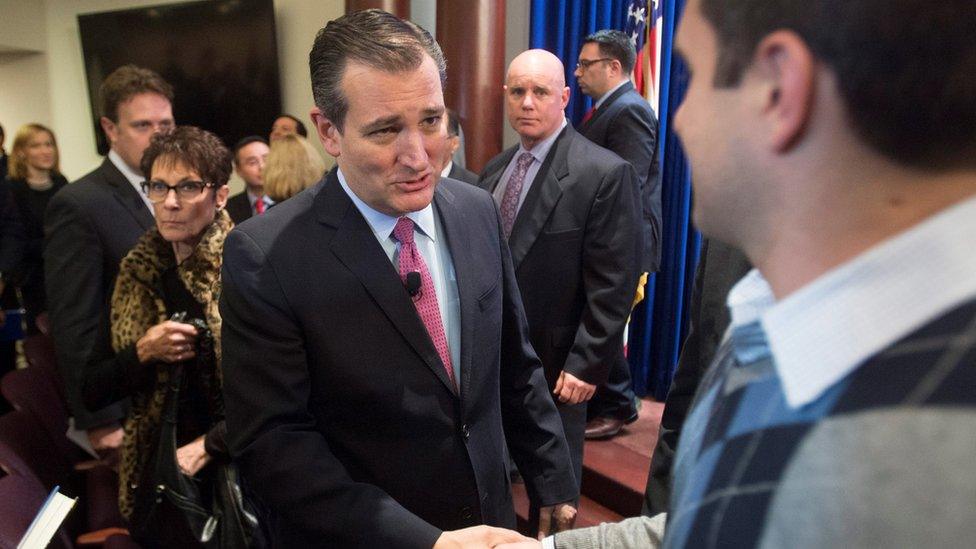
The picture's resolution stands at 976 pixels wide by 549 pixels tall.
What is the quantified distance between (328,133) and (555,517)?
89 cm

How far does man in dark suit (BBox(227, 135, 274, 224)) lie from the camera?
3975 mm

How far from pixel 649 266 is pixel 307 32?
153 inches

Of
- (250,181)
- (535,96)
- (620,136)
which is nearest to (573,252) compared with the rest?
(535,96)

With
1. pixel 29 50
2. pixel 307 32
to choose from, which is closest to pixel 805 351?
pixel 307 32

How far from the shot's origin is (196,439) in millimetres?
1838

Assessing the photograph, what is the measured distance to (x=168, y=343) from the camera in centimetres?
177

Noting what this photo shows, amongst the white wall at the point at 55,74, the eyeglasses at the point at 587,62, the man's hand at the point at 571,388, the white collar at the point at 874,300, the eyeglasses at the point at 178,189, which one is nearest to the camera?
the white collar at the point at 874,300

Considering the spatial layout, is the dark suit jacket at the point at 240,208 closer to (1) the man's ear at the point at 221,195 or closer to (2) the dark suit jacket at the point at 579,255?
(2) the dark suit jacket at the point at 579,255

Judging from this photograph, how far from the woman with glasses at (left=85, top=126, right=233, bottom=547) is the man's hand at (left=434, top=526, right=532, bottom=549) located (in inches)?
28.8

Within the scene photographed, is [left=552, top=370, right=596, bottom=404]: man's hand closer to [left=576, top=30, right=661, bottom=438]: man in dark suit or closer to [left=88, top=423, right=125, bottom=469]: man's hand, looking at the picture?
[left=576, top=30, right=661, bottom=438]: man in dark suit

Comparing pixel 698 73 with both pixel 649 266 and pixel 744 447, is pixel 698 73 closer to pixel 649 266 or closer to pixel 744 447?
pixel 744 447

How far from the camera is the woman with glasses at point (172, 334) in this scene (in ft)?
5.85

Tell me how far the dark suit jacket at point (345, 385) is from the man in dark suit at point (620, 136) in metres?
2.26

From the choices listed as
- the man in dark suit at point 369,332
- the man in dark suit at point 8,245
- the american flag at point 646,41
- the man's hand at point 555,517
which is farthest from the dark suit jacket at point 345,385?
the man in dark suit at point 8,245
